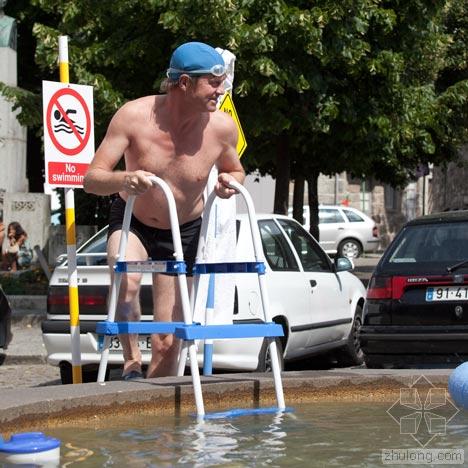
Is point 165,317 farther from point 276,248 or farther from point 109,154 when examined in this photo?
point 276,248

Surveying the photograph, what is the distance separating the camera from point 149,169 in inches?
260

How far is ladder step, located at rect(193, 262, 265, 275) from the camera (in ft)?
21.0

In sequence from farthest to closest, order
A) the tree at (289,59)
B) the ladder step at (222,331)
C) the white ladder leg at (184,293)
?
the tree at (289,59), the ladder step at (222,331), the white ladder leg at (184,293)

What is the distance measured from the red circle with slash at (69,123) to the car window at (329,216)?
34661 millimetres

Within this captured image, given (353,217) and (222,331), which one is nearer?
→ (222,331)

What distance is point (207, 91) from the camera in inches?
254

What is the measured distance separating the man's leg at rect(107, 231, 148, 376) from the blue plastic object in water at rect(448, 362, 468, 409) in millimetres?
1793

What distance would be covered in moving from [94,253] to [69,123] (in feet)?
6.70

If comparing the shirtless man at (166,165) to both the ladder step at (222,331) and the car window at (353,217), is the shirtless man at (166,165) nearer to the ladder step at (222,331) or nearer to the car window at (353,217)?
the ladder step at (222,331)

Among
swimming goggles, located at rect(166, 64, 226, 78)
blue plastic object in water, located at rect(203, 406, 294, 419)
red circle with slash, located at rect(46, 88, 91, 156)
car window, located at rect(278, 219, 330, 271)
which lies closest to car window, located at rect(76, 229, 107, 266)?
car window, located at rect(278, 219, 330, 271)

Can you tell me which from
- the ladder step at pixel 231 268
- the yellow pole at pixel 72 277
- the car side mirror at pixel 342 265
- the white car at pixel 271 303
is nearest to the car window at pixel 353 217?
the white car at pixel 271 303

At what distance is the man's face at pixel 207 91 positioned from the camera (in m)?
6.45

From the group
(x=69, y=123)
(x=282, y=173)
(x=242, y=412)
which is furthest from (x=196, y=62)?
(x=282, y=173)

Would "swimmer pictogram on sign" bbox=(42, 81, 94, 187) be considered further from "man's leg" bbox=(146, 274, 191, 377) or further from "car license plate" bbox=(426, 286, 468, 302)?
"car license plate" bbox=(426, 286, 468, 302)
